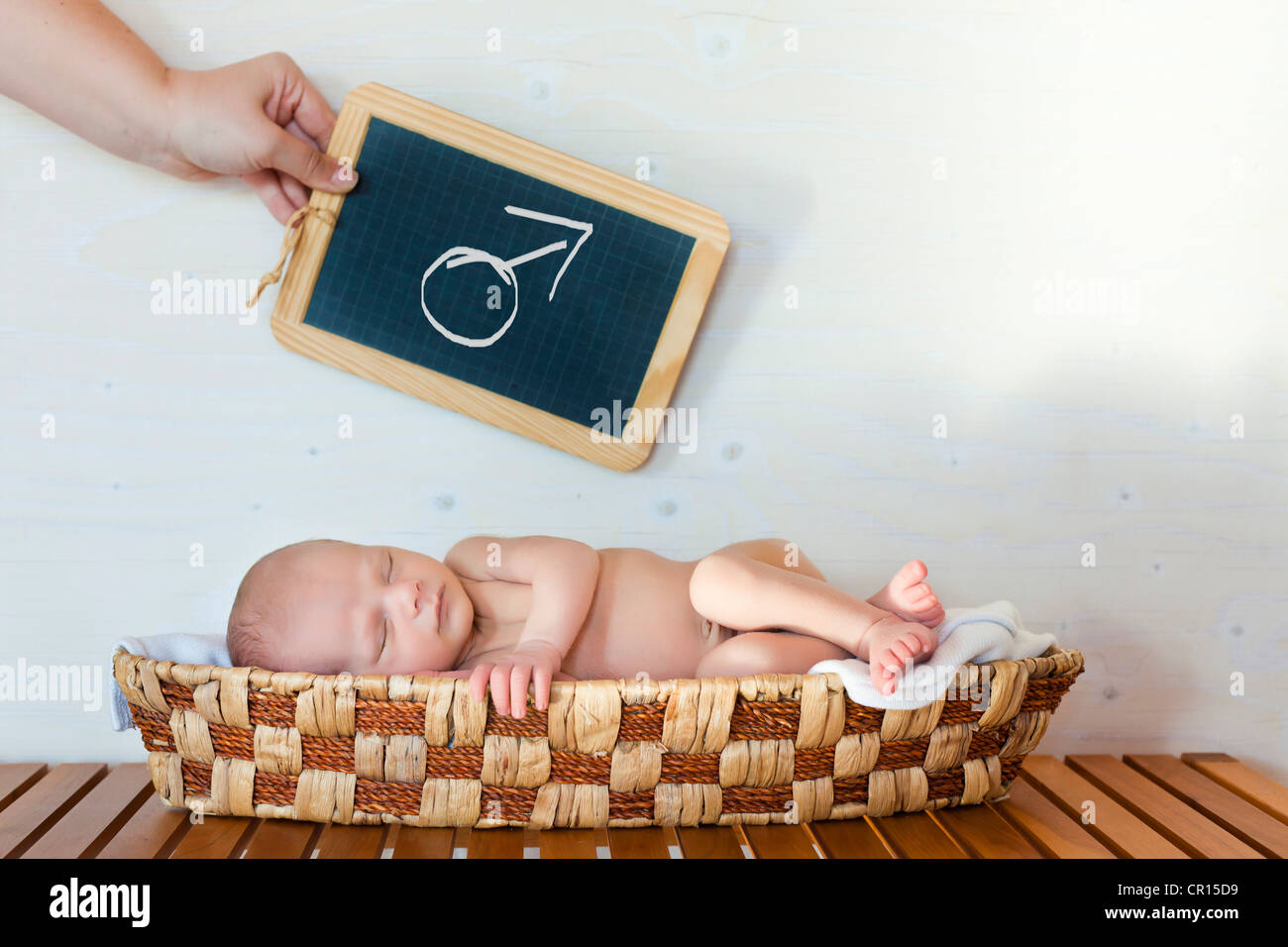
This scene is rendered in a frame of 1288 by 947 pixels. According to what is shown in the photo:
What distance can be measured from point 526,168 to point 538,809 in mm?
724

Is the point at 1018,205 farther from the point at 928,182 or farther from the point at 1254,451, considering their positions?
the point at 1254,451

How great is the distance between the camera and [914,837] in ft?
3.01

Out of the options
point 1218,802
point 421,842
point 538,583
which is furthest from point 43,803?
point 1218,802

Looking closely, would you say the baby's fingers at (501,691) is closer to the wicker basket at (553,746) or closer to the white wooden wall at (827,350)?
the wicker basket at (553,746)

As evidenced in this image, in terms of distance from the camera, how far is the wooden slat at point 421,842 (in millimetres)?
866

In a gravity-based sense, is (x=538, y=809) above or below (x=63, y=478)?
below

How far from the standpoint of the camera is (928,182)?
→ 1272 mm

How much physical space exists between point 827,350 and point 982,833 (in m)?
0.60

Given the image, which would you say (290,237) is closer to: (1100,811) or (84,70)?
(84,70)

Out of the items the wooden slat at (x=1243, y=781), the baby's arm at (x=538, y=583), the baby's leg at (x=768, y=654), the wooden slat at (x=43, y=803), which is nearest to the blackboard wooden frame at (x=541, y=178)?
the baby's arm at (x=538, y=583)

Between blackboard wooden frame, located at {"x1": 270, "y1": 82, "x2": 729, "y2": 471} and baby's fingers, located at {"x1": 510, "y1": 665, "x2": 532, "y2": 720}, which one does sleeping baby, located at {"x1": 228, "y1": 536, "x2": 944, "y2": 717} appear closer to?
baby's fingers, located at {"x1": 510, "y1": 665, "x2": 532, "y2": 720}
